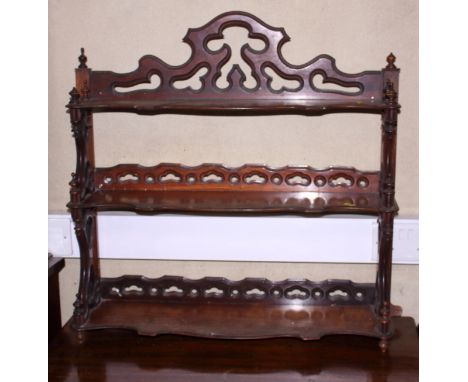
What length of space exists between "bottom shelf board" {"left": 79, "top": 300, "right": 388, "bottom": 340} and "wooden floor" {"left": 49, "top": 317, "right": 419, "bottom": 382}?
0.03 m

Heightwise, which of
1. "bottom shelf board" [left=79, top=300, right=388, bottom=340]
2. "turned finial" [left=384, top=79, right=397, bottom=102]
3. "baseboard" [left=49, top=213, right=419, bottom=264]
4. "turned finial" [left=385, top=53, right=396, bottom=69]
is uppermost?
"turned finial" [left=385, top=53, right=396, bottom=69]

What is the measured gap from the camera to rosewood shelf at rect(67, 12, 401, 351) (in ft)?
4.66

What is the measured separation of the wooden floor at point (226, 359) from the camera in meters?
Answer: 1.36

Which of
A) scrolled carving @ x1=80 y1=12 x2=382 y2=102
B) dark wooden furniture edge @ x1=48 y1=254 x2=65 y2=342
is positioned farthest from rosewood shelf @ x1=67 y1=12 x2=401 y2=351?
dark wooden furniture edge @ x1=48 y1=254 x2=65 y2=342

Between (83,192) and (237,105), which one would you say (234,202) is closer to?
(237,105)

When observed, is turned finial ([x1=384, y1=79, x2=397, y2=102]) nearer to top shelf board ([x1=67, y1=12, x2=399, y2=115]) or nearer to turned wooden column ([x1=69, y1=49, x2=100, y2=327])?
top shelf board ([x1=67, y1=12, x2=399, y2=115])

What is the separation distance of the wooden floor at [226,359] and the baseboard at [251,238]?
0.22 m

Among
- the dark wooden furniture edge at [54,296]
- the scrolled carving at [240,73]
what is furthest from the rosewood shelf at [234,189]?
the dark wooden furniture edge at [54,296]

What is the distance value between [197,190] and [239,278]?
1.00ft

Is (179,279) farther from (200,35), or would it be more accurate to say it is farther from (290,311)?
(200,35)

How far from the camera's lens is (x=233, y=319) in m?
1.54

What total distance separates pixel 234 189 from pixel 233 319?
1.14 feet

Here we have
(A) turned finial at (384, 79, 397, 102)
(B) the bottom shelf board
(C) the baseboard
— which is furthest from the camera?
(C) the baseboard

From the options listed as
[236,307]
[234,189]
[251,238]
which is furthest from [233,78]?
[236,307]
